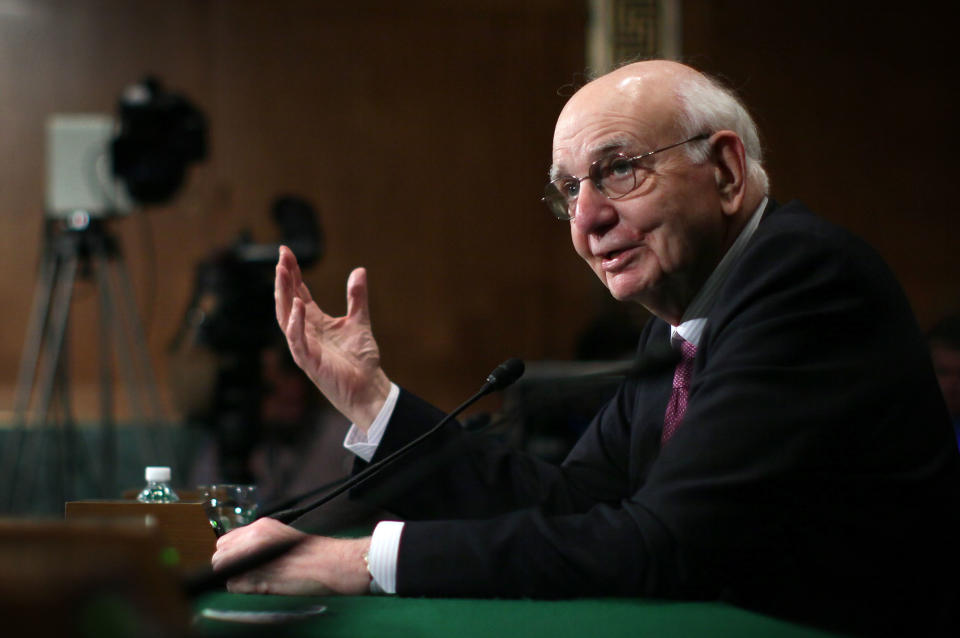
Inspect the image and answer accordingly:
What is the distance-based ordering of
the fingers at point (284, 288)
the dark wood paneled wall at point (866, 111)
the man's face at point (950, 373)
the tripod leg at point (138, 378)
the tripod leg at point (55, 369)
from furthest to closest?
the dark wood paneled wall at point (866, 111) → the tripod leg at point (138, 378) → the tripod leg at point (55, 369) → the man's face at point (950, 373) → the fingers at point (284, 288)

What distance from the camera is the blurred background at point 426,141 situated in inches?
229

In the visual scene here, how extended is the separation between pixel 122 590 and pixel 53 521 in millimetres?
66

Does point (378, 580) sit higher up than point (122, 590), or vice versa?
point (122, 590)

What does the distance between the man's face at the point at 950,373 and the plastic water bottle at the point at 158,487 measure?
2088 mm

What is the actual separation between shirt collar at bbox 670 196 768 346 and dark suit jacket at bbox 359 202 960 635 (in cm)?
19

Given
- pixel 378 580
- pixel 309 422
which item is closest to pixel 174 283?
pixel 309 422

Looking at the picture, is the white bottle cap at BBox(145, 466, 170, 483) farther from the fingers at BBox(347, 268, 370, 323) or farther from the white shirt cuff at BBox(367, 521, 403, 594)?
the white shirt cuff at BBox(367, 521, 403, 594)

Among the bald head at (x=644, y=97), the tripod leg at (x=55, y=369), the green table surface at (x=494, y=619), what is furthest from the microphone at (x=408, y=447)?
the tripod leg at (x=55, y=369)

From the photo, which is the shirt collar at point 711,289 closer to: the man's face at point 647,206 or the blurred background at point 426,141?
the man's face at point 647,206

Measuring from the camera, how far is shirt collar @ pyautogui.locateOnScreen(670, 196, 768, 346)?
1.55 meters

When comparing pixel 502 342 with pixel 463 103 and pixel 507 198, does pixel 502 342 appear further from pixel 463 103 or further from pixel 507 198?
pixel 463 103

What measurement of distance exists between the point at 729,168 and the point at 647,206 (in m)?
0.15

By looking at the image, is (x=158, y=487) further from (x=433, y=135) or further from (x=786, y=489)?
(x=433, y=135)

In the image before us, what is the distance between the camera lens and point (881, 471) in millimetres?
1225
